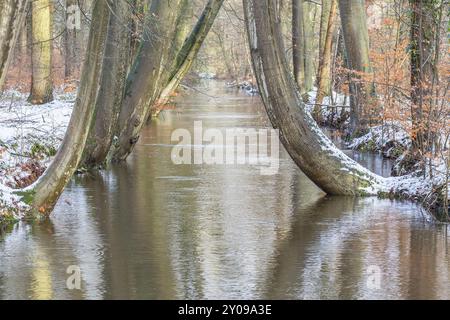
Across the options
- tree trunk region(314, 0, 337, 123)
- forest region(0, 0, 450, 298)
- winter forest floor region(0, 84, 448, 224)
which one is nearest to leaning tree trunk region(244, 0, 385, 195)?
forest region(0, 0, 450, 298)

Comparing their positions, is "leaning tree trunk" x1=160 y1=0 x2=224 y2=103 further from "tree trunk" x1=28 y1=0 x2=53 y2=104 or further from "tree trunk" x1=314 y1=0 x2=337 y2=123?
"tree trunk" x1=314 y1=0 x2=337 y2=123

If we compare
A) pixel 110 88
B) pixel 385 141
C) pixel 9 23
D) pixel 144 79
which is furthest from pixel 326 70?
pixel 9 23

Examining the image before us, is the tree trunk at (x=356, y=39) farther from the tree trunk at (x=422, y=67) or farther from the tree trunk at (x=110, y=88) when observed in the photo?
the tree trunk at (x=110, y=88)

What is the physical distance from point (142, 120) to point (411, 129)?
7.74 m

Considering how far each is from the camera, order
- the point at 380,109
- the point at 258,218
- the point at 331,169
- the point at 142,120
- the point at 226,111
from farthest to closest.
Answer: the point at 226,111 → the point at 380,109 → the point at 142,120 → the point at 331,169 → the point at 258,218

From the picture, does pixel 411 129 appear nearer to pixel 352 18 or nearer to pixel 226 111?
pixel 352 18

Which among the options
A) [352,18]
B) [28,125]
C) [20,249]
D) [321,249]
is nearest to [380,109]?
[352,18]

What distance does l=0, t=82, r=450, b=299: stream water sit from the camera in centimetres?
995

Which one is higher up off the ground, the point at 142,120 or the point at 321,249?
the point at 142,120

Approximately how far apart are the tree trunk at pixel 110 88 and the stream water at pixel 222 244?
103cm

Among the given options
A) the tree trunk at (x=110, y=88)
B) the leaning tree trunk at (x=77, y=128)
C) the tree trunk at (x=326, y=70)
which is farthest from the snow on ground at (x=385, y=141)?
the leaning tree trunk at (x=77, y=128)

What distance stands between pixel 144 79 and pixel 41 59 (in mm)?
8607
